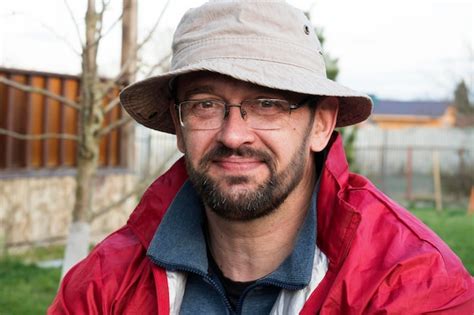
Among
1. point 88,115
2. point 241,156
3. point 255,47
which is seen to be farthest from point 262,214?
point 88,115

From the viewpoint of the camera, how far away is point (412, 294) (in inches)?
83.8

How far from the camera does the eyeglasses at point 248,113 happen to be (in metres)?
2.49

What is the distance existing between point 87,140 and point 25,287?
242 cm

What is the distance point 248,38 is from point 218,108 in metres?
0.25

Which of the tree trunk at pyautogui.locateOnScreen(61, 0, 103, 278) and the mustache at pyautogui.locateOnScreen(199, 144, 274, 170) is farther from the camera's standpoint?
the tree trunk at pyautogui.locateOnScreen(61, 0, 103, 278)

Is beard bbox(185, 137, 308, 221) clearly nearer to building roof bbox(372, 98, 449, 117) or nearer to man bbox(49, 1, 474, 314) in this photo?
man bbox(49, 1, 474, 314)

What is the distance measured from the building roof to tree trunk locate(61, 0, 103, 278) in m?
59.6

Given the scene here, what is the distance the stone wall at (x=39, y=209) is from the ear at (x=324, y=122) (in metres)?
7.32

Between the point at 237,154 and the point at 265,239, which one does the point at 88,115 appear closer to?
the point at 265,239

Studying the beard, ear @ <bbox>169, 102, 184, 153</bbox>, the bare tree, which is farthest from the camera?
the bare tree

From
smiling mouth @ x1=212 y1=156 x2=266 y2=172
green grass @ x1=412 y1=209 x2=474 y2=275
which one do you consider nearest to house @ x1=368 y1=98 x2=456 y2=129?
green grass @ x1=412 y1=209 x2=474 y2=275

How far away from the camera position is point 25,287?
7.35 m

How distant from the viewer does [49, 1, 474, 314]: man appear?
223 cm

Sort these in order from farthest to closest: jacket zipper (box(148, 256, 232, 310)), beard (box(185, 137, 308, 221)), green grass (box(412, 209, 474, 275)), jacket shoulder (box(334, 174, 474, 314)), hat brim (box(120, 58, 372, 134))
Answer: green grass (box(412, 209, 474, 275)), jacket zipper (box(148, 256, 232, 310)), beard (box(185, 137, 308, 221)), hat brim (box(120, 58, 372, 134)), jacket shoulder (box(334, 174, 474, 314))
